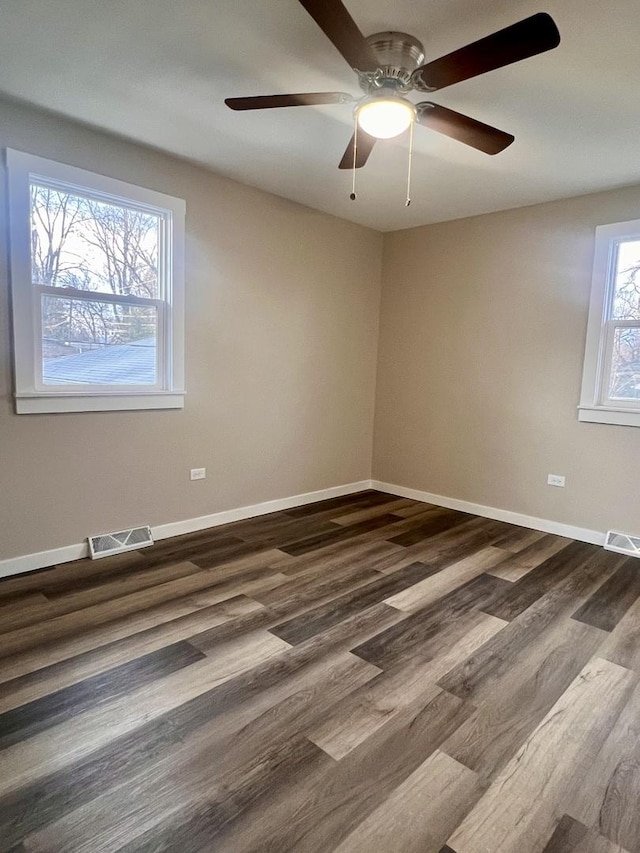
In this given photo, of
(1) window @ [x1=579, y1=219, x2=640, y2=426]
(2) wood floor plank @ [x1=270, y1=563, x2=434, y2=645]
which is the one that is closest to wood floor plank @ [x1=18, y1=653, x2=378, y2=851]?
(2) wood floor plank @ [x1=270, y1=563, x2=434, y2=645]

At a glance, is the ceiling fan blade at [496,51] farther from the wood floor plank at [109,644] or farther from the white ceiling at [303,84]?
the wood floor plank at [109,644]

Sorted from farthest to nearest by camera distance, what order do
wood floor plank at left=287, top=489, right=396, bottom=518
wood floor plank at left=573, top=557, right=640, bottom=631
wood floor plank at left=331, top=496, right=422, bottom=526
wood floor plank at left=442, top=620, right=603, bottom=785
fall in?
wood floor plank at left=287, top=489, right=396, bottom=518 → wood floor plank at left=331, top=496, right=422, bottom=526 → wood floor plank at left=573, top=557, right=640, bottom=631 → wood floor plank at left=442, top=620, right=603, bottom=785

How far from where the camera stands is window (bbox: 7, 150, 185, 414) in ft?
9.28

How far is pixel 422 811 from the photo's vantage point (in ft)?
4.83

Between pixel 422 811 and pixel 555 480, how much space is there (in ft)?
10.2

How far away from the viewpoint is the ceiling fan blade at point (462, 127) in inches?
83.7

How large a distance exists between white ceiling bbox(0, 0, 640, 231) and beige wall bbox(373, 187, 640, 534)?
→ 57 cm

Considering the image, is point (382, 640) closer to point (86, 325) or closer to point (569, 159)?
point (86, 325)

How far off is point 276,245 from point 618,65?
2.57m

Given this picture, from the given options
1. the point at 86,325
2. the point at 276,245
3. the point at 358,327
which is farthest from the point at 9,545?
the point at 358,327

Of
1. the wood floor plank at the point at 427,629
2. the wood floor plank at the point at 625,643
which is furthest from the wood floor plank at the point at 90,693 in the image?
the wood floor plank at the point at 625,643

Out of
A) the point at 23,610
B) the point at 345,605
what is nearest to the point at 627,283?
the point at 345,605

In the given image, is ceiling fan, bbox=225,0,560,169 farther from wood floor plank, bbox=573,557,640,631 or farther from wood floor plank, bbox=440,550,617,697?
wood floor plank, bbox=573,557,640,631

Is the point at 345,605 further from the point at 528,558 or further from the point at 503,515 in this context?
the point at 503,515
